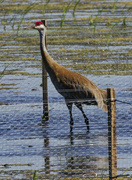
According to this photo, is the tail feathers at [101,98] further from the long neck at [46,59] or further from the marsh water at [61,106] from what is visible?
the long neck at [46,59]

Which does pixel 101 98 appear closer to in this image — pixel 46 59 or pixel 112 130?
pixel 46 59

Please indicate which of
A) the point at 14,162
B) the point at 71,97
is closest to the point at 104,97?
the point at 71,97

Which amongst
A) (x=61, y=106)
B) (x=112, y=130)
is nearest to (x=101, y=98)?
(x=61, y=106)

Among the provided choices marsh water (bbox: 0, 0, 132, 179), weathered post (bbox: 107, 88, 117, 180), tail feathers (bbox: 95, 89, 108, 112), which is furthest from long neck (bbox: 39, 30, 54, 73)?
weathered post (bbox: 107, 88, 117, 180)

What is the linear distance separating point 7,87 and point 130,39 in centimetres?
582

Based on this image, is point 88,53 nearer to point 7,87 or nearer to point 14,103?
point 7,87

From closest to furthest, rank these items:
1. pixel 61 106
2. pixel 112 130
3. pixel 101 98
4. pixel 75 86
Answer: pixel 112 130
pixel 101 98
pixel 75 86
pixel 61 106

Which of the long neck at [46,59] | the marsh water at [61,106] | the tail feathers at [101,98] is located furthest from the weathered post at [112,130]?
the long neck at [46,59]

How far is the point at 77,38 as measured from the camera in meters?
15.7

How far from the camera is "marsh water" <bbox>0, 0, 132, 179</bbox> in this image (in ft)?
20.7

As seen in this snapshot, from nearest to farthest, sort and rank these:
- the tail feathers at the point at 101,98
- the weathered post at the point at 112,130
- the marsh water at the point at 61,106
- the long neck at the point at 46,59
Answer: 1. the weathered post at the point at 112,130
2. the marsh water at the point at 61,106
3. the tail feathers at the point at 101,98
4. the long neck at the point at 46,59

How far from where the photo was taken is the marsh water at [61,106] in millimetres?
6316

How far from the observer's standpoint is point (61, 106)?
8.95 meters

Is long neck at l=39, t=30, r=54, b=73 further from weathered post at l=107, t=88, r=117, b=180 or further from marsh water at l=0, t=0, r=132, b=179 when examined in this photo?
weathered post at l=107, t=88, r=117, b=180
